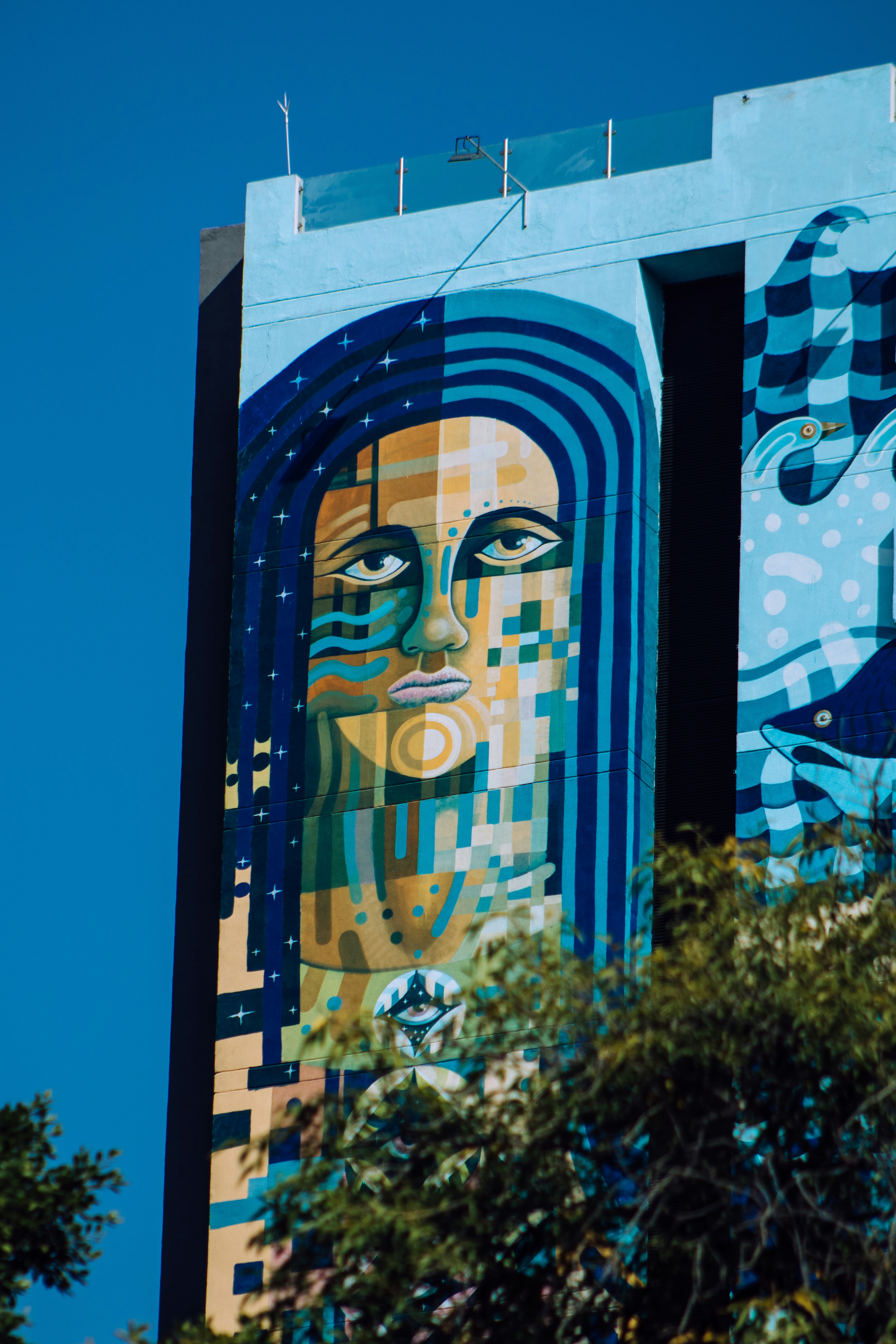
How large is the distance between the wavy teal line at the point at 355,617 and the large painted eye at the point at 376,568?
1.50 feet

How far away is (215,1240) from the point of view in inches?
1556

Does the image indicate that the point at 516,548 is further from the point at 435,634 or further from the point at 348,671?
the point at 348,671

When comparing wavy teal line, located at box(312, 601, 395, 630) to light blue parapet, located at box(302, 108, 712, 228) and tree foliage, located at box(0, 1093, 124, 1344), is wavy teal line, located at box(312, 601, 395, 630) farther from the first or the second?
tree foliage, located at box(0, 1093, 124, 1344)

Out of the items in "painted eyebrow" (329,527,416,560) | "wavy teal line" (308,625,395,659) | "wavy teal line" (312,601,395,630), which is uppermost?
"painted eyebrow" (329,527,416,560)

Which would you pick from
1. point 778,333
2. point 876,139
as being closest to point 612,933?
point 778,333

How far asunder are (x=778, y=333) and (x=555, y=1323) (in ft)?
72.6

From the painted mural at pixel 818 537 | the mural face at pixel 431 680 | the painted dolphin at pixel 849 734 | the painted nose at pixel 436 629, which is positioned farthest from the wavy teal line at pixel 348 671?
the painted dolphin at pixel 849 734

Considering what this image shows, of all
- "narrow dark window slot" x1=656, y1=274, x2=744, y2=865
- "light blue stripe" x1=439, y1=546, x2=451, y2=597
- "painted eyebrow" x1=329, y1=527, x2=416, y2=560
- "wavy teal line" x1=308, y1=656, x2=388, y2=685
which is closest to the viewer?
"narrow dark window slot" x1=656, y1=274, x2=744, y2=865

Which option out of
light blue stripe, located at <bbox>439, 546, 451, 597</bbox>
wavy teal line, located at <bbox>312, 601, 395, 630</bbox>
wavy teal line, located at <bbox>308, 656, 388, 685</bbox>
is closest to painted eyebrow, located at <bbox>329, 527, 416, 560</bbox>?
light blue stripe, located at <bbox>439, 546, 451, 597</bbox>

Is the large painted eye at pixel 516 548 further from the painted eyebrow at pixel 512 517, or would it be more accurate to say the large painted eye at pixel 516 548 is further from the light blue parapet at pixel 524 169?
the light blue parapet at pixel 524 169

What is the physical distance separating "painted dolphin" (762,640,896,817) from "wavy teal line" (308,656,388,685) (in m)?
6.59

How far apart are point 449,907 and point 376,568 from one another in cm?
592

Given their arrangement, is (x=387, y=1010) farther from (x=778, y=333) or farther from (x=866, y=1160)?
(x=866, y=1160)

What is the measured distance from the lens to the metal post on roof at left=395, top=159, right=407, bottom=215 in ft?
141
